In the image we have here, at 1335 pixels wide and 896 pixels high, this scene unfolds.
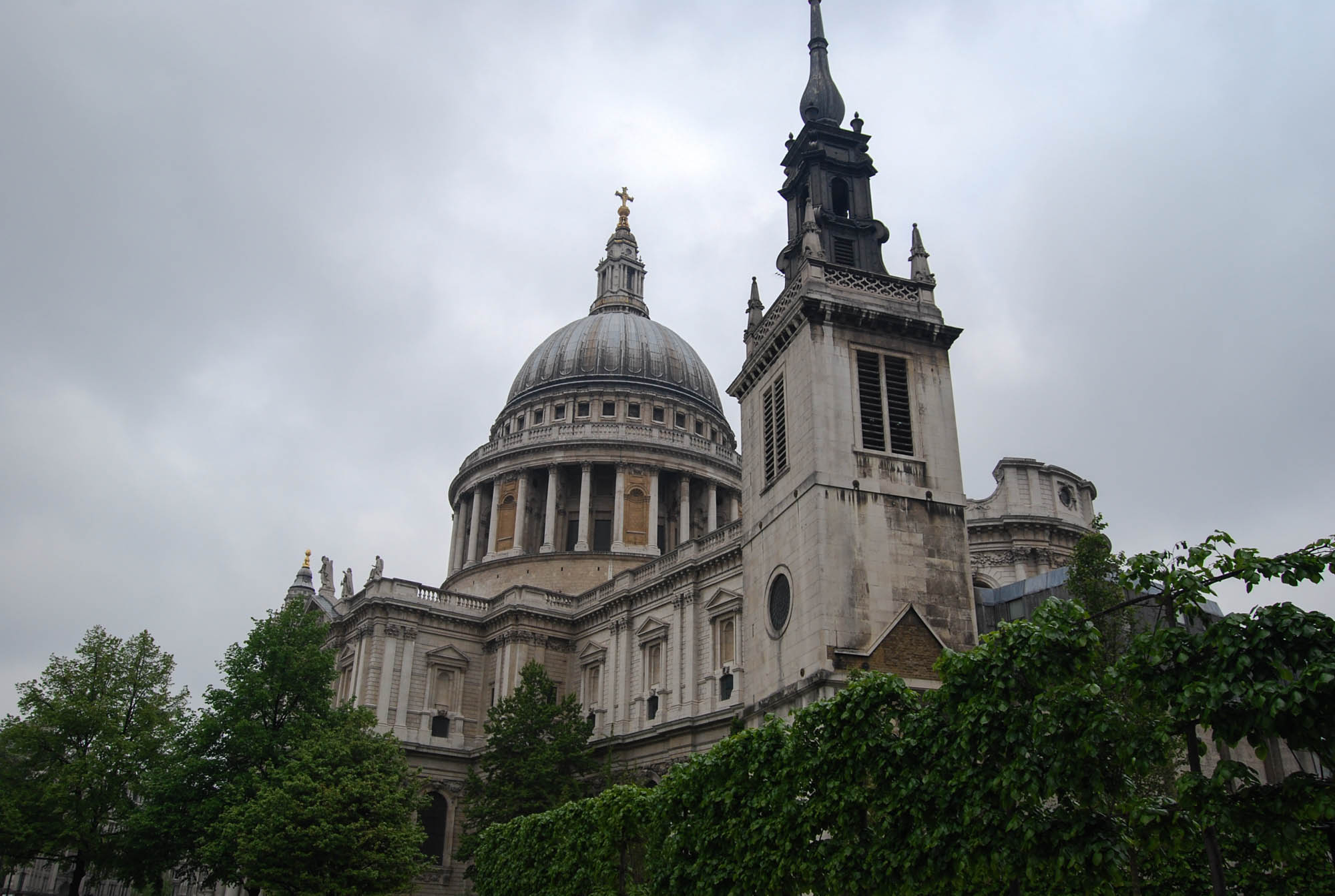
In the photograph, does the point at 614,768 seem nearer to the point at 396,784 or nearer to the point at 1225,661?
the point at 396,784

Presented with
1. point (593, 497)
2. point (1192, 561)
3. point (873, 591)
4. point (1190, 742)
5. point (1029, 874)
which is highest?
point (593, 497)

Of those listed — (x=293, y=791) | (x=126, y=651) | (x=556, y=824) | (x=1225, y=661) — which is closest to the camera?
(x=1225, y=661)

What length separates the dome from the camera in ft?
249

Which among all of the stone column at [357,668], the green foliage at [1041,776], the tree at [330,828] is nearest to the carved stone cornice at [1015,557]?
the green foliage at [1041,776]

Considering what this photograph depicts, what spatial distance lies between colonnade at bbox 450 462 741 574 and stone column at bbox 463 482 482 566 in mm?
42

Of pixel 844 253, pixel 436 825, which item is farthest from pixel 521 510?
pixel 844 253

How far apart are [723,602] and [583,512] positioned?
73.6 ft

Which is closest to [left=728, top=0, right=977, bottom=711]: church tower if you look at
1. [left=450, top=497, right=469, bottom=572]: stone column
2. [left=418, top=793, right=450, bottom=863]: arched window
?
[left=418, top=793, right=450, bottom=863]: arched window

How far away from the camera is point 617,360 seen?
76438 millimetres

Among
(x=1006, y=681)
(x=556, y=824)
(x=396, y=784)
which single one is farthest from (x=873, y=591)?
(x=396, y=784)

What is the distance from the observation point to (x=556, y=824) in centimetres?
2845

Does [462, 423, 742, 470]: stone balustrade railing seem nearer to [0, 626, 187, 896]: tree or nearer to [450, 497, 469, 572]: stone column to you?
[450, 497, 469, 572]: stone column

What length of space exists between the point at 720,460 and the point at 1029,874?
5601 cm

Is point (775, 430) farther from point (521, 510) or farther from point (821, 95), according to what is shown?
point (521, 510)
